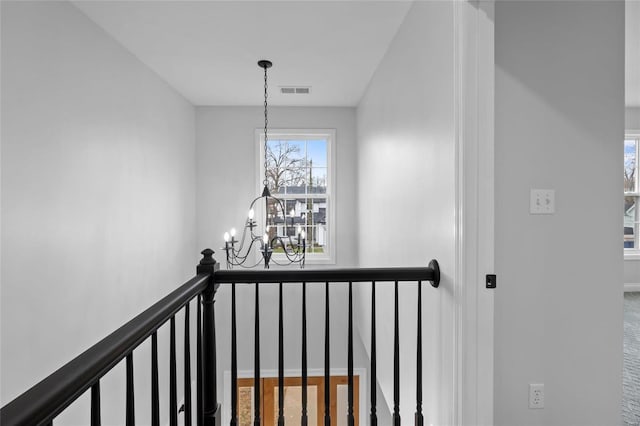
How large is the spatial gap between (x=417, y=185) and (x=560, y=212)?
75 cm

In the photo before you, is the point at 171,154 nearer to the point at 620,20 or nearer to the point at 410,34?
the point at 410,34

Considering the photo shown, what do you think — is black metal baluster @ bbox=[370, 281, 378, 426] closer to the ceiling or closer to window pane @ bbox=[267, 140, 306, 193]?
the ceiling

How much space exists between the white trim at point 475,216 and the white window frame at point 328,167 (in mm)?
3320

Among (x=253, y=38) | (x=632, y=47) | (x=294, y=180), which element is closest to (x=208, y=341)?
(x=253, y=38)

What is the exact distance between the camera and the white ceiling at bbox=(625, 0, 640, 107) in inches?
99.8

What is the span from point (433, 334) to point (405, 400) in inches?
29.2

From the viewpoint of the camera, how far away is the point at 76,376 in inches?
28.4

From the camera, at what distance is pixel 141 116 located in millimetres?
3131

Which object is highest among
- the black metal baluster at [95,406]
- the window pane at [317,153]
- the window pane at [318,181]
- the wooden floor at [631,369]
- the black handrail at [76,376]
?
the window pane at [317,153]

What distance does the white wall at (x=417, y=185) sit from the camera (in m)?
1.65

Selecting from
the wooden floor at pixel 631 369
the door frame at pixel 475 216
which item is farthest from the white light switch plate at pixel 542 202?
the wooden floor at pixel 631 369

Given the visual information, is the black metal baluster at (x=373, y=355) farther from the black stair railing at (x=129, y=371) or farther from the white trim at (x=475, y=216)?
the black stair railing at (x=129, y=371)

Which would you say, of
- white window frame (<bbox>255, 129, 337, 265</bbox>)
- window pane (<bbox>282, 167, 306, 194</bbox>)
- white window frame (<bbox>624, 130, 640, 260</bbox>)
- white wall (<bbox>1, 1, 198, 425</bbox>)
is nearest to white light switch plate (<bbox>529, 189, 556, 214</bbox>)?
white wall (<bbox>1, 1, 198, 425</bbox>)

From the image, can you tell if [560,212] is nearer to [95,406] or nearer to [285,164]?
[95,406]
